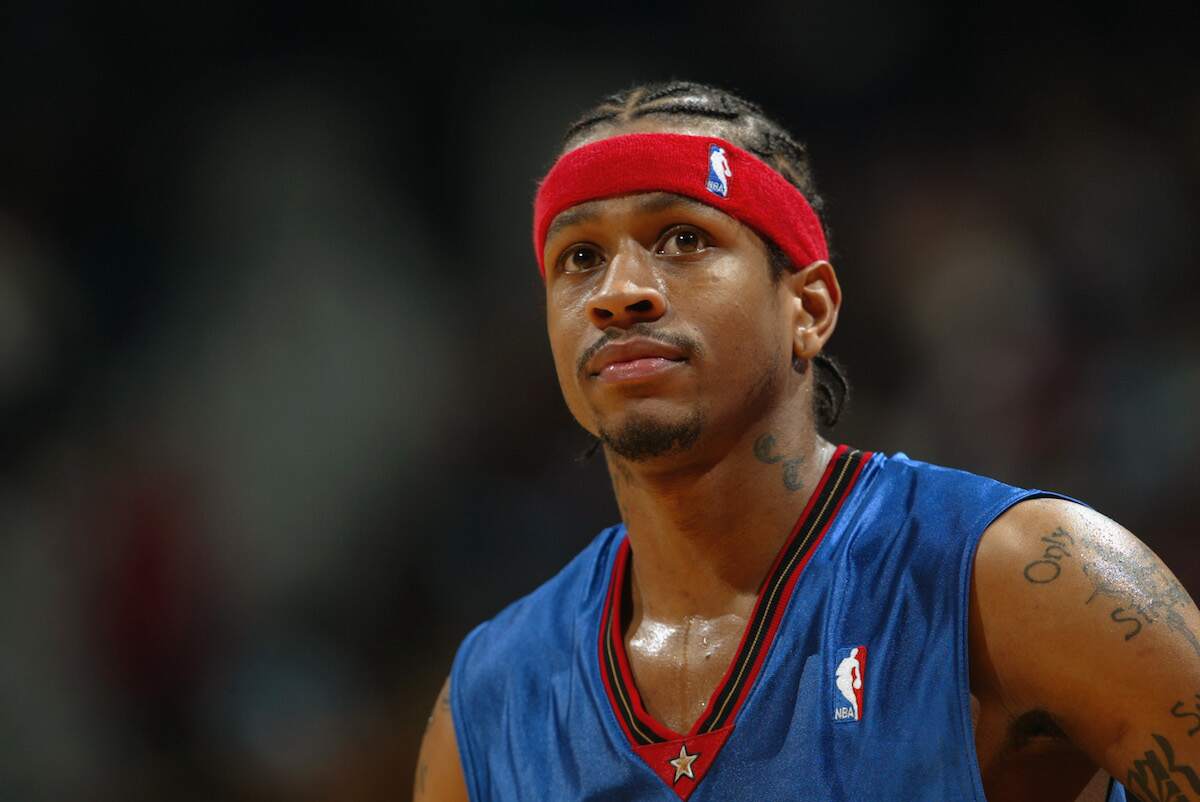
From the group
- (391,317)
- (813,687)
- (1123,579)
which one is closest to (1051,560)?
(1123,579)

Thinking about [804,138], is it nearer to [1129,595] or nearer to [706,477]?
[706,477]

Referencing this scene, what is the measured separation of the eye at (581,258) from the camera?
233 centimetres

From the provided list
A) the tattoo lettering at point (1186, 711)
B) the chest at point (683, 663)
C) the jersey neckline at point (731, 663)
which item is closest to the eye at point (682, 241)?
the jersey neckline at point (731, 663)

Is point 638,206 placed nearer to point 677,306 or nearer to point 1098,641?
point 677,306

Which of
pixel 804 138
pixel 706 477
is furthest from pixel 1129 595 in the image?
pixel 804 138

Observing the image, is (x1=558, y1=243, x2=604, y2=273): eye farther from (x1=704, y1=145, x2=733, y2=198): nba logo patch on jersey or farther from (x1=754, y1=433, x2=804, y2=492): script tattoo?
(x1=754, y1=433, x2=804, y2=492): script tattoo

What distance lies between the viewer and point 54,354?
15.1 ft

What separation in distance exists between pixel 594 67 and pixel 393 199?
2.99ft

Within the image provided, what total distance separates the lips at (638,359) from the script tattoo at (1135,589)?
2.32ft

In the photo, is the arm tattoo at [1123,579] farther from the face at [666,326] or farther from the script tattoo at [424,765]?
the script tattoo at [424,765]

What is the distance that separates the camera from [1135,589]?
183 cm

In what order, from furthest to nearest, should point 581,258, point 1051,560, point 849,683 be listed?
point 581,258, point 849,683, point 1051,560

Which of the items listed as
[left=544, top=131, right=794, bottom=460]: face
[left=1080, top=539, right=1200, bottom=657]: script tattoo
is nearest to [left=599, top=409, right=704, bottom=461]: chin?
[left=544, top=131, right=794, bottom=460]: face

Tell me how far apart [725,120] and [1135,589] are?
1120 millimetres
